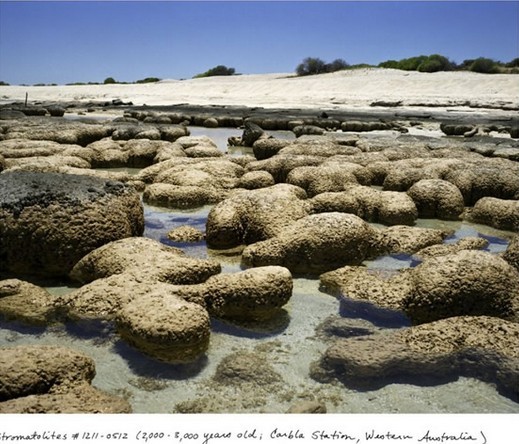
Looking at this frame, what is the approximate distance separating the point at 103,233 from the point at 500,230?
3973 mm

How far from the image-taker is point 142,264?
371cm

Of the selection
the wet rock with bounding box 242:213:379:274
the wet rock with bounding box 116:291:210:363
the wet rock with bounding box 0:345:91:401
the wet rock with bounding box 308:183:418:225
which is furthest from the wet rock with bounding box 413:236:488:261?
the wet rock with bounding box 0:345:91:401

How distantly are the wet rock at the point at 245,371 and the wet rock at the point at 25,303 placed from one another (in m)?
1.21

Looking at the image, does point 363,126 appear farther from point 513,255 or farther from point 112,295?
point 112,295

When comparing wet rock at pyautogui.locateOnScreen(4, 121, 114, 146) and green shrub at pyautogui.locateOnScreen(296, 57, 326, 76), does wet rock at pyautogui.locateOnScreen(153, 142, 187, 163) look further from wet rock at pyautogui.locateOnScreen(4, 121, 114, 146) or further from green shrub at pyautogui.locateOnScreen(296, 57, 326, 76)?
green shrub at pyautogui.locateOnScreen(296, 57, 326, 76)

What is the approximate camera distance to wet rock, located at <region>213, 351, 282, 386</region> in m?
2.76

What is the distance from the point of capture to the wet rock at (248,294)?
3354 millimetres

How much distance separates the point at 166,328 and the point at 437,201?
4.10m

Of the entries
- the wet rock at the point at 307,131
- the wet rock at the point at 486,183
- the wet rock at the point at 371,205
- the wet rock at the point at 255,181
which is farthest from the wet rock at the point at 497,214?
the wet rock at the point at 307,131

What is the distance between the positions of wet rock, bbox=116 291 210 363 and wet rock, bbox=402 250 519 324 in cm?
139

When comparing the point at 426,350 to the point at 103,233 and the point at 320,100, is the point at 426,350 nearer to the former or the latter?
the point at 103,233

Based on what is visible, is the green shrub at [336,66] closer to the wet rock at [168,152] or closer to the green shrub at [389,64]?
the green shrub at [389,64]

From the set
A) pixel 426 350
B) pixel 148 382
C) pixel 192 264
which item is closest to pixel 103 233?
pixel 192 264

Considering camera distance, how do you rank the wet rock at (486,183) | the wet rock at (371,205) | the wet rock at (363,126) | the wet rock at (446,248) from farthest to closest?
the wet rock at (363,126), the wet rock at (486,183), the wet rock at (371,205), the wet rock at (446,248)
